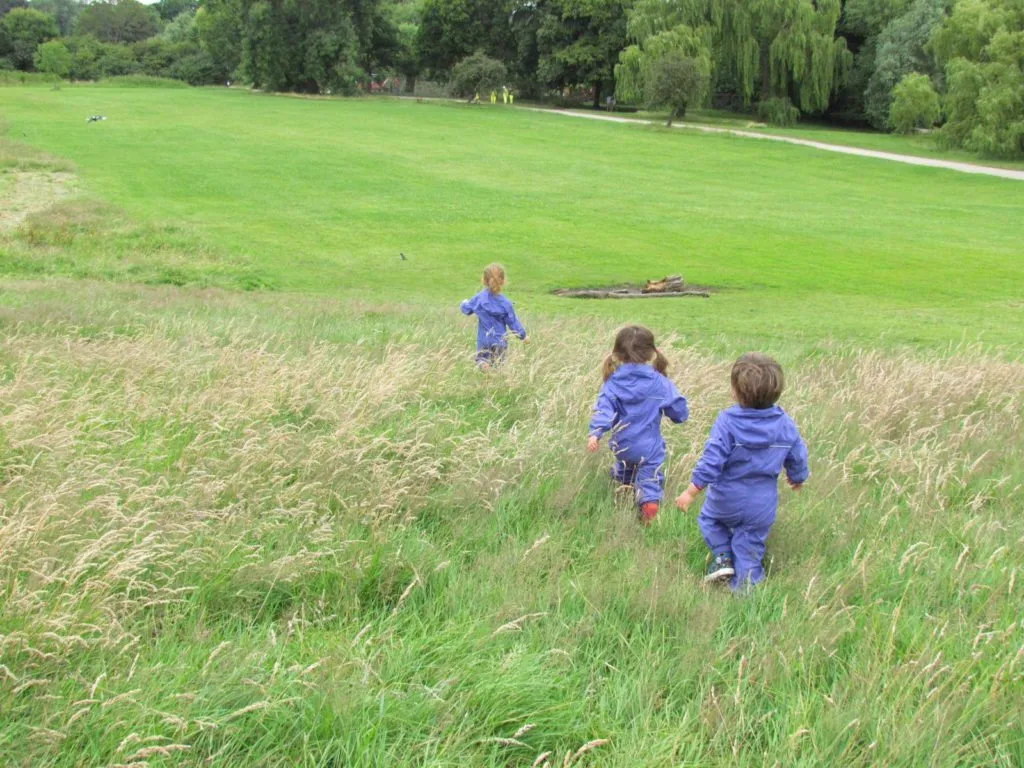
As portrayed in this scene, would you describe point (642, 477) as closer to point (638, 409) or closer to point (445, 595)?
point (638, 409)

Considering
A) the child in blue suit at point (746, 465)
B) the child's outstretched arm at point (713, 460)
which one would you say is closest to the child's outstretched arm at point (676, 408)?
the child in blue suit at point (746, 465)

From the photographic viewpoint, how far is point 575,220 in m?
28.6

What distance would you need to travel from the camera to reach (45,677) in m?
3.25

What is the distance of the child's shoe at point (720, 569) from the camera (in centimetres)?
A: 462

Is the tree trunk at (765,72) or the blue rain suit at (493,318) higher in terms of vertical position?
the tree trunk at (765,72)

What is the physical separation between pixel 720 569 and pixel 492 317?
5649 millimetres

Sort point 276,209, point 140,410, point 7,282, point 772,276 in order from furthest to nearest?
point 276,209
point 772,276
point 7,282
point 140,410

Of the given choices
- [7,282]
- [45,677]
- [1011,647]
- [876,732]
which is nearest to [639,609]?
[876,732]

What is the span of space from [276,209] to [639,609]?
2628 cm

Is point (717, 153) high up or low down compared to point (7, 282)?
up

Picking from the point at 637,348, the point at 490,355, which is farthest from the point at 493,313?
the point at 637,348

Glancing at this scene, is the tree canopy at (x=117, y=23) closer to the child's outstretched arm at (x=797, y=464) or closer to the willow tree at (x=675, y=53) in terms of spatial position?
the willow tree at (x=675, y=53)

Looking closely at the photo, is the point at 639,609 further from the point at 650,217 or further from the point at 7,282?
the point at 650,217

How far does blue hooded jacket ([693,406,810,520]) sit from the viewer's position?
16.2 ft
